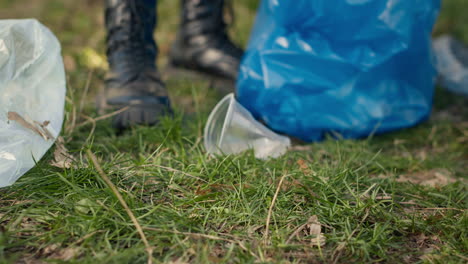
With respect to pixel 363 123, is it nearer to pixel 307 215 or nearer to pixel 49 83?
pixel 307 215

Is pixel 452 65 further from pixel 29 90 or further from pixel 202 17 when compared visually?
pixel 29 90

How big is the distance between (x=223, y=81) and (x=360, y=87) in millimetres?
698

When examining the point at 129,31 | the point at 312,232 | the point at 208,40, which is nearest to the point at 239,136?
the point at 312,232

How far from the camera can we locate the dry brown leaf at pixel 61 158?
1052 millimetres

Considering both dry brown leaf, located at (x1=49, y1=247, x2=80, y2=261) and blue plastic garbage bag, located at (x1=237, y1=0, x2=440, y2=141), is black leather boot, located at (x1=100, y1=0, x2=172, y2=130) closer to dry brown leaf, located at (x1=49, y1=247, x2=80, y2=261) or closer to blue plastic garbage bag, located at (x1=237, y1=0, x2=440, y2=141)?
blue plastic garbage bag, located at (x1=237, y1=0, x2=440, y2=141)

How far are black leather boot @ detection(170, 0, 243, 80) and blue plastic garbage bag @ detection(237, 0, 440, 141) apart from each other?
12.6 inches

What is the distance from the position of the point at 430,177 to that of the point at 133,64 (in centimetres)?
111

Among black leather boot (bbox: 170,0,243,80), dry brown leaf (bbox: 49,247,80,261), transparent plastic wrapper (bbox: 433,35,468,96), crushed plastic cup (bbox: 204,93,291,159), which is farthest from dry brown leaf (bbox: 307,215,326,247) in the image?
transparent plastic wrapper (bbox: 433,35,468,96)

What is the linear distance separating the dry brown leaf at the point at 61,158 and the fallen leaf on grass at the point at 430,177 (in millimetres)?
948

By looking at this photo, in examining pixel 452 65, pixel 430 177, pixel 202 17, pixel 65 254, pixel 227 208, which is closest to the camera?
pixel 65 254

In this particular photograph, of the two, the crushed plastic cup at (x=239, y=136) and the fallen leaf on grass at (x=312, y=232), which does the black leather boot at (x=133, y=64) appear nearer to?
the crushed plastic cup at (x=239, y=136)

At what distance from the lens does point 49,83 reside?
118 cm

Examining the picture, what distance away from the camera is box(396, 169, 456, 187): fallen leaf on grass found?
1.26 m

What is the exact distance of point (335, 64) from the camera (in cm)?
148
